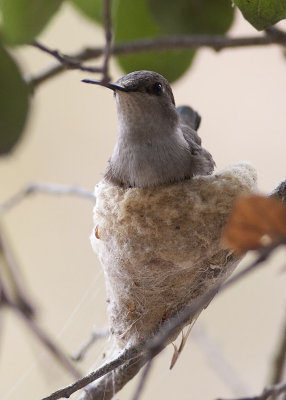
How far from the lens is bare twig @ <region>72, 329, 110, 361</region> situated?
136cm

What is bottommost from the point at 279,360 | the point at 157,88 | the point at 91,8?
the point at 279,360

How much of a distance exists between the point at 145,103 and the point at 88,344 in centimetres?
58

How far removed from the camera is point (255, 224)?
55cm

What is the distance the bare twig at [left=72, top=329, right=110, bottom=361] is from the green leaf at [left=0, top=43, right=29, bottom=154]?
0.75 metres

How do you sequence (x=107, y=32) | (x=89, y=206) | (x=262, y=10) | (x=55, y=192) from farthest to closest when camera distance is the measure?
(x=89, y=206) → (x=55, y=192) → (x=107, y=32) → (x=262, y=10)

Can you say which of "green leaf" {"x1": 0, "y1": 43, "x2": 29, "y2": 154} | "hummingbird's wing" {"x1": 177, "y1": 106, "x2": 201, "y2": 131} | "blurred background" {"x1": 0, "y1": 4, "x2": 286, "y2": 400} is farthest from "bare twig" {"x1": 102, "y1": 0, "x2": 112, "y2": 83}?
"blurred background" {"x1": 0, "y1": 4, "x2": 286, "y2": 400}

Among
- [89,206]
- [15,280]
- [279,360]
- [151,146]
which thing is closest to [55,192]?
[151,146]

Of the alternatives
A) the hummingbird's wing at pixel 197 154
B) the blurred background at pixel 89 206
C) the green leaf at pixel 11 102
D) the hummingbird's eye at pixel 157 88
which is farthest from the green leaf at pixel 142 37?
the blurred background at pixel 89 206

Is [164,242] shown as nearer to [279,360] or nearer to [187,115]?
[279,360]

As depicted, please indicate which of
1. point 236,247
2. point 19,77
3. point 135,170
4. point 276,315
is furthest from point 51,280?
point 236,247

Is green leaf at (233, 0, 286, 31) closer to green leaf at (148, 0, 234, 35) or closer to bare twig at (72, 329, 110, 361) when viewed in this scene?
green leaf at (148, 0, 234, 35)

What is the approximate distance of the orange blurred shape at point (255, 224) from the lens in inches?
21.7

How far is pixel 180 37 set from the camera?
4.28 ft

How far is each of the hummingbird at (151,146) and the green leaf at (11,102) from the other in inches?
25.6
